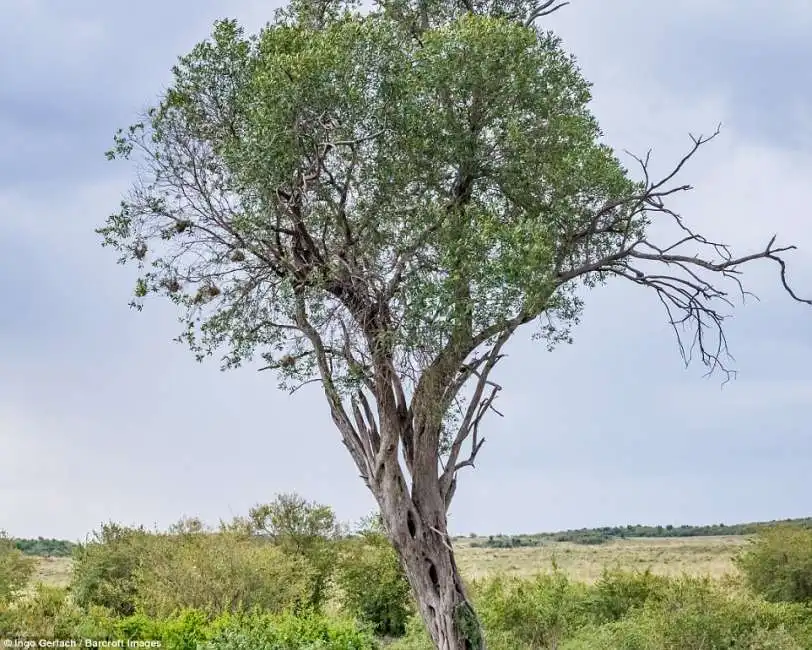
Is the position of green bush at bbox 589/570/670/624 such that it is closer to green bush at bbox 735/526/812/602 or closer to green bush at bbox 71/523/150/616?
green bush at bbox 735/526/812/602

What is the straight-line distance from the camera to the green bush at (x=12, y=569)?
27.1 m

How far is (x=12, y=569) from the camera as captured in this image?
1120 inches

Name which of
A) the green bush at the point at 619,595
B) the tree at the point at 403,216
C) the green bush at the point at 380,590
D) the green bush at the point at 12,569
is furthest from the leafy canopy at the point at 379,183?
the green bush at the point at 12,569

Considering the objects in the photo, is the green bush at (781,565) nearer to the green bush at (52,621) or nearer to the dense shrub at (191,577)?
the dense shrub at (191,577)

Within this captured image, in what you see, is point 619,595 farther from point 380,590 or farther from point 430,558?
point 430,558

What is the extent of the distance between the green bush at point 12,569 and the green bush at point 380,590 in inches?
426

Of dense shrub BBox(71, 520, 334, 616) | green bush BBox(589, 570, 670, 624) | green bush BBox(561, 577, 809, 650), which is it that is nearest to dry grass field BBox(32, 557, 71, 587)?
dense shrub BBox(71, 520, 334, 616)

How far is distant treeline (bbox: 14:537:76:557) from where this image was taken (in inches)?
2692

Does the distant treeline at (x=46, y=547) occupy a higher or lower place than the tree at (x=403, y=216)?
lower

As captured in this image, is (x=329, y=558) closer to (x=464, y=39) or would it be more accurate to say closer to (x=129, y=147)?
(x=129, y=147)

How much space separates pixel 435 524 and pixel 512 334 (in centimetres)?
293

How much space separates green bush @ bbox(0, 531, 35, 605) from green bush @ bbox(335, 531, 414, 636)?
10811 millimetres

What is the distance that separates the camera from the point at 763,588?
26.4 m

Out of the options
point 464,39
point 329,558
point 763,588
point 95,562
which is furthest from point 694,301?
point 95,562
